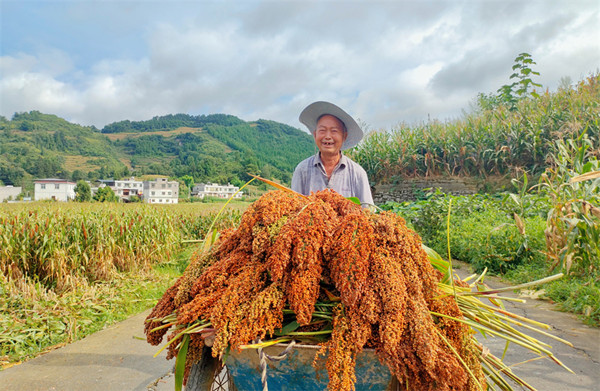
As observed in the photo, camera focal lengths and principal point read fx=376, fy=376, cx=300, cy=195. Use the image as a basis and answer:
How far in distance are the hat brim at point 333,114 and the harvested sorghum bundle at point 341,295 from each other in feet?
5.59

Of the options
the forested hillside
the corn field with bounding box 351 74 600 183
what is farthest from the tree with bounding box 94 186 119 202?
the forested hillside

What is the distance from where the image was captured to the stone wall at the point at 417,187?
11.6 m

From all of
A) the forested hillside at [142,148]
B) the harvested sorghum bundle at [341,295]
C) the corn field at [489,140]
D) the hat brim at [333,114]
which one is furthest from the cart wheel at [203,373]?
the forested hillside at [142,148]

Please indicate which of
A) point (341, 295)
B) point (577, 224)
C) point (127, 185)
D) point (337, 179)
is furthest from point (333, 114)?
point (127, 185)

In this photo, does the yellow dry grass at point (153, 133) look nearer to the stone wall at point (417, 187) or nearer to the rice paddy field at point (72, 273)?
the stone wall at point (417, 187)

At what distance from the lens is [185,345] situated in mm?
1240

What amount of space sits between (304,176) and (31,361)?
10.2ft

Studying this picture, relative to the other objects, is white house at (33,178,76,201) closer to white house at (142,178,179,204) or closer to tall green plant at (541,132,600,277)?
white house at (142,178,179,204)

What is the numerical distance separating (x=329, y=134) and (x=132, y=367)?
2.69 meters

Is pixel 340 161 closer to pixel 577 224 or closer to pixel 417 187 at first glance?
pixel 577 224

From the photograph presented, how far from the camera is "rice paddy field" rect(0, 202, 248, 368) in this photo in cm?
412

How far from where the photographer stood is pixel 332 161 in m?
3.05

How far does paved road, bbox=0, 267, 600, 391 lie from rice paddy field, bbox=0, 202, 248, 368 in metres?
0.36

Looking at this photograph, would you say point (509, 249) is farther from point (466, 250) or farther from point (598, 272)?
point (598, 272)
